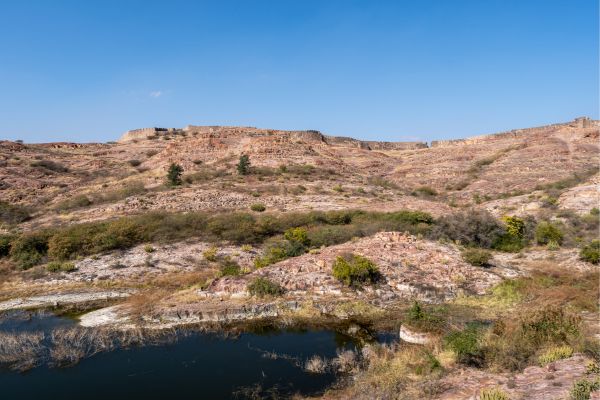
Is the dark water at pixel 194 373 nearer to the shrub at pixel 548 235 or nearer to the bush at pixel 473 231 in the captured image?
the bush at pixel 473 231

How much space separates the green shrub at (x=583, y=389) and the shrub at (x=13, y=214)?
41288mm

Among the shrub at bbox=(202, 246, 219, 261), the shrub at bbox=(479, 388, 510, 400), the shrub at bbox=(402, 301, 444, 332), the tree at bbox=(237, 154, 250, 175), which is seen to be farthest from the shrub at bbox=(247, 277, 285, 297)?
the tree at bbox=(237, 154, 250, 175)

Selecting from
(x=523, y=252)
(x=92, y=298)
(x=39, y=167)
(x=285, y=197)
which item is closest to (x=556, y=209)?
(x=523, y=252)

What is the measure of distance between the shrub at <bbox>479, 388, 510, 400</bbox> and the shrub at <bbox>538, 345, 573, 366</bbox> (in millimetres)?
2125

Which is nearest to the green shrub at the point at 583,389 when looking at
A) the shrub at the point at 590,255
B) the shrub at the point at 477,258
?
the shrub at the point at 477,258

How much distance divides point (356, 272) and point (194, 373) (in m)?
8.32

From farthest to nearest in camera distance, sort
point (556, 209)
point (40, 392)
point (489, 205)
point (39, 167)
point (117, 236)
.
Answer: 1. point (39, 167)
2. point (489, 205)
3. point (556, 209)
4. point (117, 236)
5. point (40, 392)

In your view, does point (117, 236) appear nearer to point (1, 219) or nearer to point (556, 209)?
point (1, 219)

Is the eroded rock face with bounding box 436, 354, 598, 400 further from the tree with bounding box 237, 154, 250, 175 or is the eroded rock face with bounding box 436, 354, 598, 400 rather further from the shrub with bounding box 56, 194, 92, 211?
the tree with bounding box 237, 154, 250, 175

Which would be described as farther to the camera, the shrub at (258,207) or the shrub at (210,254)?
the shrub at (258,207)

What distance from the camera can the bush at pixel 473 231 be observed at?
25.7m

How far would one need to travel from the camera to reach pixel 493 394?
7.87 metres

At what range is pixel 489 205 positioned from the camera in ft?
123

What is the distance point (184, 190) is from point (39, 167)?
28291mm
